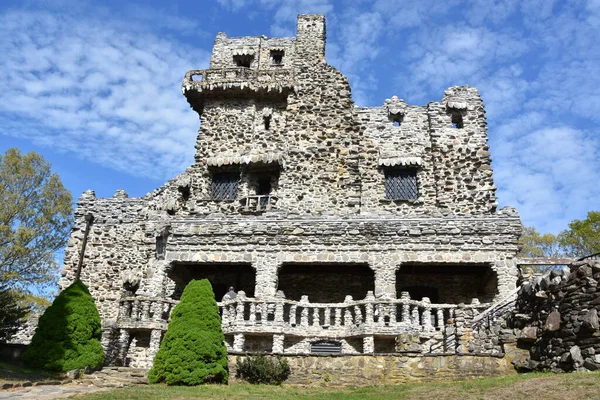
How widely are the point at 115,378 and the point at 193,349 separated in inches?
112

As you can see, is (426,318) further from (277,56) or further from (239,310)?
(277,56)

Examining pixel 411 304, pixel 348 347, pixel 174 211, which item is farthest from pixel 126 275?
A: pixel 411 304

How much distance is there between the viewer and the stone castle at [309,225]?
59.0ft

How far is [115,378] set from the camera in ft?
49.6

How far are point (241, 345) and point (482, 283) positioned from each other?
33.8 feet

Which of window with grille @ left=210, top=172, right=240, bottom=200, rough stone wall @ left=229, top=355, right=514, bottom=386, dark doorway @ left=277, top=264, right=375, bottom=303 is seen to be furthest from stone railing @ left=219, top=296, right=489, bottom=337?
window with grille @ left=210, top=172, right=240, bottom=200

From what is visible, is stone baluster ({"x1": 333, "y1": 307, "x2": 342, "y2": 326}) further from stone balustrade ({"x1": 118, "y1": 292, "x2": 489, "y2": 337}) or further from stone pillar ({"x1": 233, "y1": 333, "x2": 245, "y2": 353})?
stone pillar ({"x1": 233, "y1": 333, "x2": 245, "y2": 353})

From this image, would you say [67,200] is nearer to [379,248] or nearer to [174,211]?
[174,211]

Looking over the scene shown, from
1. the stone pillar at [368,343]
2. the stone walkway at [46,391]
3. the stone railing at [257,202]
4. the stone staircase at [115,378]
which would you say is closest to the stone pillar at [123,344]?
the stone staircase at [115,378]

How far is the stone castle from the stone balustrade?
0.15ft

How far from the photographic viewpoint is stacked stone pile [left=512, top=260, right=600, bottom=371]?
12219 millimetres

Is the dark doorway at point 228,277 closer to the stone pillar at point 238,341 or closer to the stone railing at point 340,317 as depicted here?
the stone railing at point 340,317

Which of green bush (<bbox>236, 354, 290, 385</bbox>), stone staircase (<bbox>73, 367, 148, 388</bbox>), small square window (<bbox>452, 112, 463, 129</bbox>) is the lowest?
stone staircase (<bbox>73, 367, 148, 388</bbox>)

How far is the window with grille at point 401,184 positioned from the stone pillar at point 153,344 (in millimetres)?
12858
